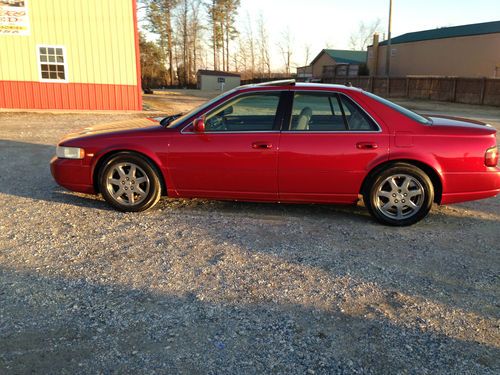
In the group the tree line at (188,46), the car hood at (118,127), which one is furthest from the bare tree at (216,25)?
the car hood at (118,127)

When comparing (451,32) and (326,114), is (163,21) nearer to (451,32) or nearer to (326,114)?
(451,32)

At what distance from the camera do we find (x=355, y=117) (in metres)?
4.74

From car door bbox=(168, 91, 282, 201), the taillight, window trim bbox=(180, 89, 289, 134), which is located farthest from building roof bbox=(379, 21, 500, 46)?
car door bbox=(168, 91, 282, 201)

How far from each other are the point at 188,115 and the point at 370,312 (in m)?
3.11

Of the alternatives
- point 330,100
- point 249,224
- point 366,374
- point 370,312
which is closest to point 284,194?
point 249,224

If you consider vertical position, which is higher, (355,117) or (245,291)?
(355,117)

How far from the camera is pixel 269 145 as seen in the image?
15.4ft

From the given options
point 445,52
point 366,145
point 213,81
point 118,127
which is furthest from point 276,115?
point 213,81

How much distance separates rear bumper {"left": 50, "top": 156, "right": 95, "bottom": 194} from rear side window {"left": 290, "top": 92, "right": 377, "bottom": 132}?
8.38 ft

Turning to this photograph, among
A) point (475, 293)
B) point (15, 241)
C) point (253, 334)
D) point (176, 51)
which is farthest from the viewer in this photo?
point (176, 51)

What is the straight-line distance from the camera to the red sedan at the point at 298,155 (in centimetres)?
459

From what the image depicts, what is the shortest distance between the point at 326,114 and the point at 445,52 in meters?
44.2

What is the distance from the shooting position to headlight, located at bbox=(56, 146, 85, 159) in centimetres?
509

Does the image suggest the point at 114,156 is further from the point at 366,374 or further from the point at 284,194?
the point at 366,374
